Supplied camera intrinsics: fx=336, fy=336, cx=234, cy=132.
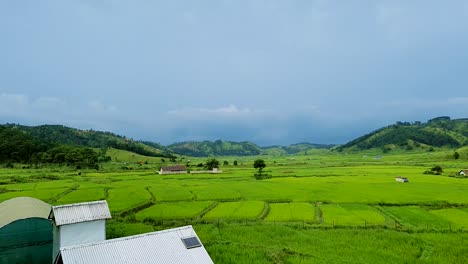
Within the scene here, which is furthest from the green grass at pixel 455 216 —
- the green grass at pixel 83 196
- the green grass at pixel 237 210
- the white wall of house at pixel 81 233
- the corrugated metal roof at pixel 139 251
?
the green grass at pixel 83 196

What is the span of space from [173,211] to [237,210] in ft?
19.5

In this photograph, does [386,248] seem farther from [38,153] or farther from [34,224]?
[38,153]

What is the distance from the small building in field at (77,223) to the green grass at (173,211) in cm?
971

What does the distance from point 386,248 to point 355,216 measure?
332 inches

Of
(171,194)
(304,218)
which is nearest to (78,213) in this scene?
(304,218)

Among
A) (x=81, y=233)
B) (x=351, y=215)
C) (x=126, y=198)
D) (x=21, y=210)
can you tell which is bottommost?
(x=351, y=215)

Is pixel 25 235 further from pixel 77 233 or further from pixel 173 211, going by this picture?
pixel 173 211

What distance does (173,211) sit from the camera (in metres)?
31.1

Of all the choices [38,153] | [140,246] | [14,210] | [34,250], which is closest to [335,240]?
[140,246]

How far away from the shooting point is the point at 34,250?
64.6 feet

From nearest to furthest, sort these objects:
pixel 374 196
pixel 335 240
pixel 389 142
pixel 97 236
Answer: pixel 97 236 → pixel 335 240 → pixel 374 196 → pixel 389 142

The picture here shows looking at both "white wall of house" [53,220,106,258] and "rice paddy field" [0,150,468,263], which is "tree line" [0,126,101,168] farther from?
"white wall of house" [53,220,106,258]

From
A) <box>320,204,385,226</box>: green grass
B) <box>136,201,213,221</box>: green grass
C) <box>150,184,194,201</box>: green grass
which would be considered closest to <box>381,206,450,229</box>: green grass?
<box>320,204,385,226</box>: green grass

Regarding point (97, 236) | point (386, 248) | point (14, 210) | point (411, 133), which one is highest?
point (411, 133)
